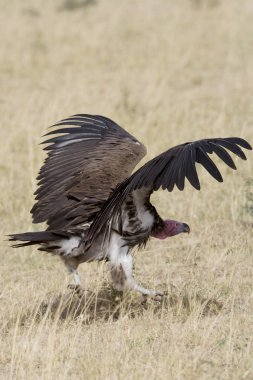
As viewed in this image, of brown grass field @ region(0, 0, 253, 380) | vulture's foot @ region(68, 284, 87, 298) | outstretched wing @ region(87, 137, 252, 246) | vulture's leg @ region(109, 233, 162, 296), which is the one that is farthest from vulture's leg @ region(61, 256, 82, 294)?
outstretched wing @ region(87, 137, 252, 246)

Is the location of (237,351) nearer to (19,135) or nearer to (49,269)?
(49,269)

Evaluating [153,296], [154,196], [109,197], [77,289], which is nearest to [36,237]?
[109,197]

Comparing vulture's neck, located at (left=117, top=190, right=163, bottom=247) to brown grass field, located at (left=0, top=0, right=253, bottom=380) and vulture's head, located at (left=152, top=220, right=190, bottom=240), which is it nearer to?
vulture's head, located at (left=152, top=220, right=190, bottom=240)

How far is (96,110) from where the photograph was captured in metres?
10.6

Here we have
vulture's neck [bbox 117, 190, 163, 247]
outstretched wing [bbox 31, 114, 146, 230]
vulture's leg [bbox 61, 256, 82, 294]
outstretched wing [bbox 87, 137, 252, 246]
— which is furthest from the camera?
outstretched wing [bbox 31, 114, 146, 230]

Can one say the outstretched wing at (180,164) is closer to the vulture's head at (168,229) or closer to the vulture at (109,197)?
the vulture at (109,197)

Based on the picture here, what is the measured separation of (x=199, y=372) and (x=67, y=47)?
30.3ft

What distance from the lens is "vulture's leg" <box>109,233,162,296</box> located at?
17.6 ft

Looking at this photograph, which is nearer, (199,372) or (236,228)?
(199,372)

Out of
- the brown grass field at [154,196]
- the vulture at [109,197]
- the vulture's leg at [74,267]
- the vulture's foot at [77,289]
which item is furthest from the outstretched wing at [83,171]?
the brown grass field at [154,196]

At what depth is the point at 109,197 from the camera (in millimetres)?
5359

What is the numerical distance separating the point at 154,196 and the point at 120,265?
7.65 feet

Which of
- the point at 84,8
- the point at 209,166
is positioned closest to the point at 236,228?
the point at 209,166

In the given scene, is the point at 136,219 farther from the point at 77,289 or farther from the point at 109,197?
the point at 77,289
